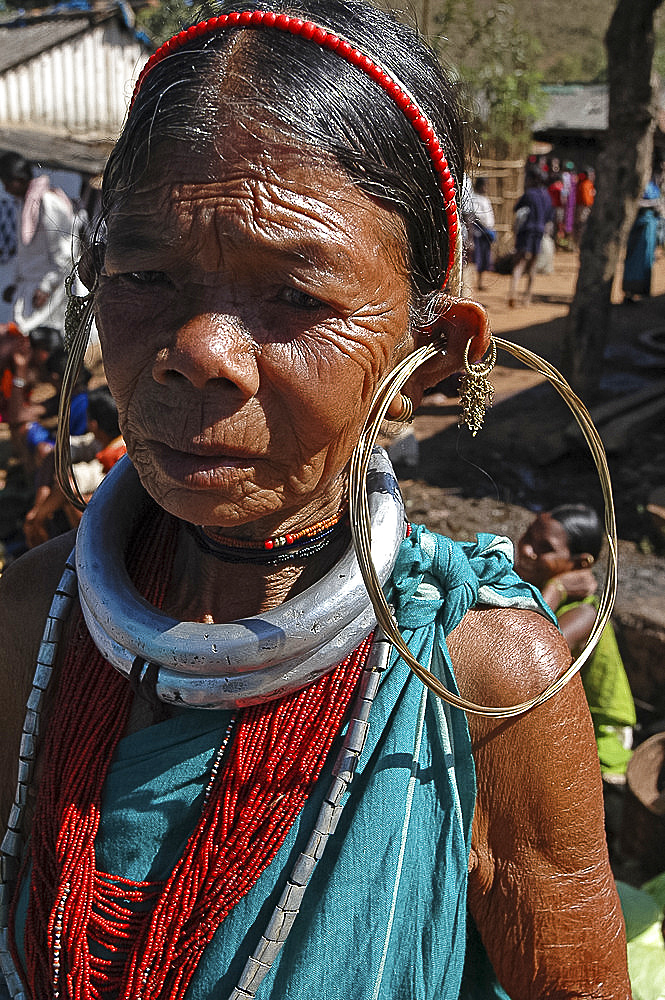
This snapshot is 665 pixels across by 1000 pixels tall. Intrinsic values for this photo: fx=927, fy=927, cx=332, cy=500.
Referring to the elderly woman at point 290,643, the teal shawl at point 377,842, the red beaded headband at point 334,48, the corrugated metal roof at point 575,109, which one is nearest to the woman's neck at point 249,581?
the elderly woman at point 290,643

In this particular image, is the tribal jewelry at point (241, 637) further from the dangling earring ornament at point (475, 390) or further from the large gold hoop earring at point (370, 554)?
the dangling earring ornament at point (475, 390)

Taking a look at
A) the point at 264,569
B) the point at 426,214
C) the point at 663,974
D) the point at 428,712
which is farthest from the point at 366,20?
the point at 663,974

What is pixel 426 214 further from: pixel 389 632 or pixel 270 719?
pixel 270 719

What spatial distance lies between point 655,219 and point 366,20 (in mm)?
13998

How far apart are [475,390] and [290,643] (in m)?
0.44

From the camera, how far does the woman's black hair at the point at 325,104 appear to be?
1035 mm

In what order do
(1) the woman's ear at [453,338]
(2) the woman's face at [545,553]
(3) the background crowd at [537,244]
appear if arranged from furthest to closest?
(3) the background crowd at [537,244] → (2) the woman's face at [545,553] → (1) the woman's ear at [453,338]

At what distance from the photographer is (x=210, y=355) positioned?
99cm

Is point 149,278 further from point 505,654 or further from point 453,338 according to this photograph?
point 505,654

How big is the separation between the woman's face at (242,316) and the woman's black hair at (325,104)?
0.10ft

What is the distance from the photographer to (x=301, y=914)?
1186mm

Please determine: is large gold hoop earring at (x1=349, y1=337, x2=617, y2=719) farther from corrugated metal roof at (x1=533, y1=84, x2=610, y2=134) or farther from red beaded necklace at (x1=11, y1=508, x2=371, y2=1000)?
corrugated metal roof at (x1=533, y1=84, x2=610, y2=134)

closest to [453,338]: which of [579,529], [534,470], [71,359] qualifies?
[71,359]

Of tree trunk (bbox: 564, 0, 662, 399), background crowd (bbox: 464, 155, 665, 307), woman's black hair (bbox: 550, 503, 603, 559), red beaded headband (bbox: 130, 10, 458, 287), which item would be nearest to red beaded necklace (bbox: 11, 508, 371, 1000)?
red beaded headband (bbox: 130, 10, 458, 287)
